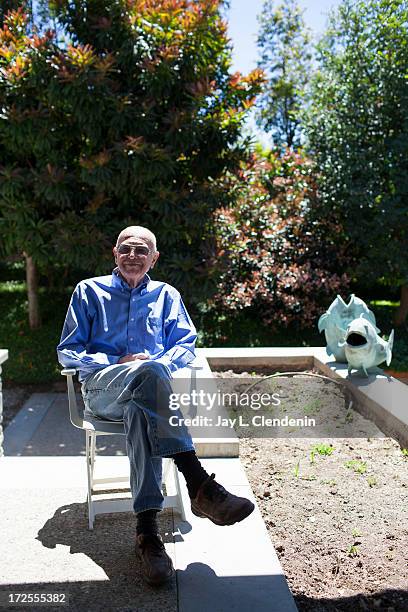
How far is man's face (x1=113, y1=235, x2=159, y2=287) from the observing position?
2.82 meters

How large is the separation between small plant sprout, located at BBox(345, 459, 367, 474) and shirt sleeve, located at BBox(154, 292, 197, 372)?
1254 mm

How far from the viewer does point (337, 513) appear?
2.81 metres

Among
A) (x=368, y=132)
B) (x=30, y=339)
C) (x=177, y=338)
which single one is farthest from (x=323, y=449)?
(x=368, y=132)

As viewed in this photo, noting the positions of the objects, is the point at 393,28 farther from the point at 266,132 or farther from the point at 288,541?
the point at 266,132

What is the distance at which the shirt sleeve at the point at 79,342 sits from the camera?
259cm

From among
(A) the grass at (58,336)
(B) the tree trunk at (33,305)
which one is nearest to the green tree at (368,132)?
(A) the grass at (58,336)

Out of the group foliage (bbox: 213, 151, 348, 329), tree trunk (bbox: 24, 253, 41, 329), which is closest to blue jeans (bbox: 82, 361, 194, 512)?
foliage (bbox: 213, 151, 348, 329)

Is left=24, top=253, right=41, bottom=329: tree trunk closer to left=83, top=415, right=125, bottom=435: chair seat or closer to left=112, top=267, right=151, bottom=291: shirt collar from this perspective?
left=112, top=267, right=151, bottom=291: shirt collar

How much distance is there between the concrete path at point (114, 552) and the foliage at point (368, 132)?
16.1ft

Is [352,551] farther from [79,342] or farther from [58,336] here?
A: [58,336]

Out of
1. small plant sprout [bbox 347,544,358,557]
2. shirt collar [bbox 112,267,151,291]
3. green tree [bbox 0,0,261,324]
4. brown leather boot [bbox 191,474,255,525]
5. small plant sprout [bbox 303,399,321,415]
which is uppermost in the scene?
green tree [bbox 0,0,261,324]

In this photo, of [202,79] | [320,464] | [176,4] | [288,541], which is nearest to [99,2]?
[176,4]

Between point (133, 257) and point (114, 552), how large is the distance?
1.30 metres

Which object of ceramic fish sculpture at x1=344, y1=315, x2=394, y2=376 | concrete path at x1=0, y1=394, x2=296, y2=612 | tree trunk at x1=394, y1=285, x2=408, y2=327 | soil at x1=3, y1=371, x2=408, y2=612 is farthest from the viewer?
tree trunk at x1=394, y1=285, x2=408, y2=327
